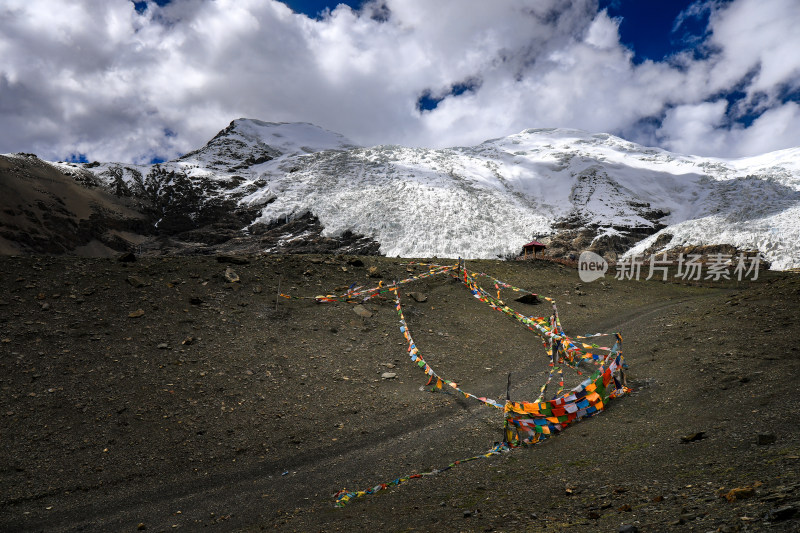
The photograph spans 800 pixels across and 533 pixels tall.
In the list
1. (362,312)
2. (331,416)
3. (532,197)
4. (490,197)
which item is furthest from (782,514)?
(532,197)

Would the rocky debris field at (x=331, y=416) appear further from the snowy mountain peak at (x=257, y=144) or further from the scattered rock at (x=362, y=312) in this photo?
the snowy mountain peak at (x=257, y=144)

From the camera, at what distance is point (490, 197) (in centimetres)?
6606

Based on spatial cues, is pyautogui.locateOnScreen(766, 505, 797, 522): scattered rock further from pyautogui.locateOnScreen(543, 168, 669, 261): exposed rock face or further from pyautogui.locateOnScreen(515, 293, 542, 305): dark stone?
pyautogui.locateOnScreen(543, 168, 669, 261): exposed rock face

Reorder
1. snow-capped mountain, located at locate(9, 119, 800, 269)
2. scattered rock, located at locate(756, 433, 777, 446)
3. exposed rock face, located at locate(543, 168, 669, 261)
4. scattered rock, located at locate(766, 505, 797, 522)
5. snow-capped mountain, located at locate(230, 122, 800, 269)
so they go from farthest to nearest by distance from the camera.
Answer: exposed rock face, located at locate(543, 168, 669, 261) → snow-capped mountain, located at locate(9, 119, 800, 269) → snow-capped mountain, located at locate(230, 122, 800, 269) → scattered rock, located at locate(756, 433, 777, 446) → scattered rock, located at locate(766, 505, 797, 522)

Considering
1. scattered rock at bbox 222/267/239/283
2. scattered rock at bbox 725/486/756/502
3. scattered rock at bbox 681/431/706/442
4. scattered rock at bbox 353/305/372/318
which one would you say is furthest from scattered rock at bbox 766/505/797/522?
Result: scattered rock at bbox 222/267/239/283

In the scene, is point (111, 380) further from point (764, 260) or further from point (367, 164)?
point (367, 164)

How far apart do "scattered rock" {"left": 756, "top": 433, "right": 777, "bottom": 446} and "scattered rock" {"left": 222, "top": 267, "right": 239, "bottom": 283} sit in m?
15.9

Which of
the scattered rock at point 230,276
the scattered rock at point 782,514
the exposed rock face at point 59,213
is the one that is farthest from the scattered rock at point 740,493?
the exposed rock face at point 59,213

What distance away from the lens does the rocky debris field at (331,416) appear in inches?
203

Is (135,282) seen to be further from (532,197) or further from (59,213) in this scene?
(59,213)

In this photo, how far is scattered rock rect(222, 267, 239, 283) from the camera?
15978 mm

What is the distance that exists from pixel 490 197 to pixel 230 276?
5588 cm

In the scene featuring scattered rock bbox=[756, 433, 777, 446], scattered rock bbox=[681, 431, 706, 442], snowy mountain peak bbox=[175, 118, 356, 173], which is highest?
snowy mountain peak bbox=[175, 118, 356, 173]

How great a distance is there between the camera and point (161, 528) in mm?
6102
